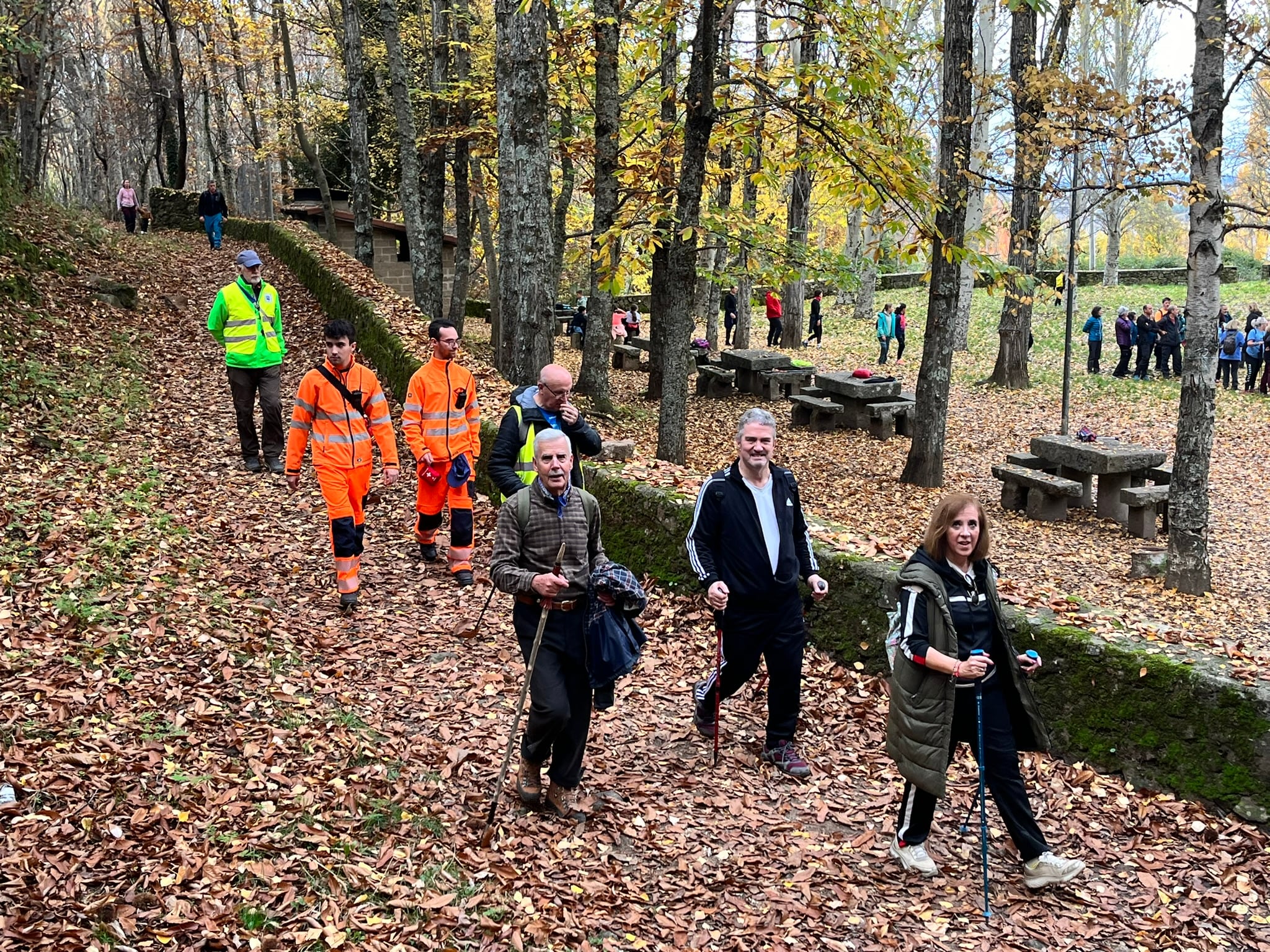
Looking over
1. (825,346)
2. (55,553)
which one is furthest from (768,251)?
(825,346)

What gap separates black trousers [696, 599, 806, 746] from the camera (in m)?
5.27

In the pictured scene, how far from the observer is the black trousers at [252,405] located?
10102 mm

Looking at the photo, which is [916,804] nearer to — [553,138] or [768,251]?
[768,251]

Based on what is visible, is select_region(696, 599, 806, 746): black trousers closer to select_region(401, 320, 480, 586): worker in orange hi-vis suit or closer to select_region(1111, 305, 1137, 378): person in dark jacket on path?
select_region(401, 320, 480, 586): worker in orange hi-vis suit

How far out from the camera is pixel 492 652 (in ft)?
22.8

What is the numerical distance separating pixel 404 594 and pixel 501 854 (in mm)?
3588

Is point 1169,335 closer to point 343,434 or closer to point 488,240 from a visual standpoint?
point 488,240

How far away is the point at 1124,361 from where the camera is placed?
21.7 meters

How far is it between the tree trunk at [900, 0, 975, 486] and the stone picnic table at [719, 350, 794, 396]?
628 centimetres

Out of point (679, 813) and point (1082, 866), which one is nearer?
point (1082, 866)

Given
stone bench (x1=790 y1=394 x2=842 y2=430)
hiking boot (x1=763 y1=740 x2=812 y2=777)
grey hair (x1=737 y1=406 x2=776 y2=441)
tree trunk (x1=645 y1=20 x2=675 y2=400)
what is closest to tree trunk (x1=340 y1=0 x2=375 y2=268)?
tree trunk (x1=645 y1=20 x2=675 y2=400)

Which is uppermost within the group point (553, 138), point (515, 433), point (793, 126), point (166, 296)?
point (553, 138)

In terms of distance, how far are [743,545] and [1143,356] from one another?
19439mm

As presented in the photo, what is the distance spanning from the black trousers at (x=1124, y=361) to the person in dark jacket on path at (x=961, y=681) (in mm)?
19760
